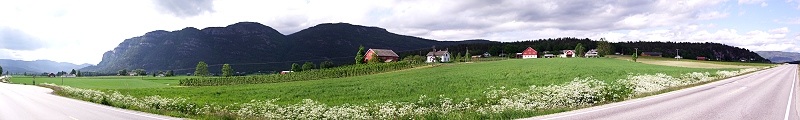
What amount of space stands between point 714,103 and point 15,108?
36.7 m

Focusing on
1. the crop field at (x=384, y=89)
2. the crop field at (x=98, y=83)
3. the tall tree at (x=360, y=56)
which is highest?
the tall tree at (x=360, y=56)

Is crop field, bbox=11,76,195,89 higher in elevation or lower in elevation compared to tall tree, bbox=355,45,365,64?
lower

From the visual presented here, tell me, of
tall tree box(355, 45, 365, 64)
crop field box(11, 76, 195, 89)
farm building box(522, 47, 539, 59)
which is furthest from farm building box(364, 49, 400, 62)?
crop field box(11, 76, 195, 89)

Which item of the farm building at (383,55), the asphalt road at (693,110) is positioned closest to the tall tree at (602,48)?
the farm building at (383,55)

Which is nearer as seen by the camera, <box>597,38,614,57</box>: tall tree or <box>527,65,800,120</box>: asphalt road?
<box>527,65,800,120</box>: asphalt road

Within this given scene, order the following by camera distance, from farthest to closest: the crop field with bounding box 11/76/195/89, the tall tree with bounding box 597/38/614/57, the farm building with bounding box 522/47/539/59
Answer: the farm building with bounding box 522/47/539/59, the tall tree with bounding box 597/38/614/57, the crop field with bounding box 11/76/195/89

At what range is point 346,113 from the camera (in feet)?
49.9

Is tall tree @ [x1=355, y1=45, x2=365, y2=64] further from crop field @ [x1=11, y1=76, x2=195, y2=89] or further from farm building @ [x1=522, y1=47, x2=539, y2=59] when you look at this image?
farm building @ [x1=522, y1=47, x2=539, y2=59]

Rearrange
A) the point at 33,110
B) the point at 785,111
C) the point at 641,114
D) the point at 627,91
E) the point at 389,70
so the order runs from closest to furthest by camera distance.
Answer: the point at 641,114
the point at 785,111
the point at 33,110
the point at 627,91
the point at 389,70

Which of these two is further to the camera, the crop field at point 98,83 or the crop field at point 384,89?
the crop field at point 98,83

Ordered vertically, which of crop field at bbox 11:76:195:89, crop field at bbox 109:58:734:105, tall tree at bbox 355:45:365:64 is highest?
tall tree at bbox 355:45:365:64

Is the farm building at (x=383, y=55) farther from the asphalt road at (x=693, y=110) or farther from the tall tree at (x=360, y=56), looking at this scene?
the asphalt road at (x=693, y=110)

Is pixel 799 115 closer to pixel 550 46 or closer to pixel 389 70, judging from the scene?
pixel 389 70

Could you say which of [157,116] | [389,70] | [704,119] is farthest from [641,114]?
[389,70]
